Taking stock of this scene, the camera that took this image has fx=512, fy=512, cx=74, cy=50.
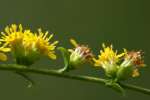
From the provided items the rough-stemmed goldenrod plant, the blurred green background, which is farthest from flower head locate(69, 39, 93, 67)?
the blurred green background

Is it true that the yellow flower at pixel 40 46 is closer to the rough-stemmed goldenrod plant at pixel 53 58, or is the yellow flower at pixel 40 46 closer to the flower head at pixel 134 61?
the rough-stemmed goldenrod plant at pixel 53 58

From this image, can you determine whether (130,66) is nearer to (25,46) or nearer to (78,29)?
(25,46)

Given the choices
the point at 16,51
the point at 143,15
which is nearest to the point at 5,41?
the point at 16,51

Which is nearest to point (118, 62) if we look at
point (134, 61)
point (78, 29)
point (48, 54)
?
point (134, 61)

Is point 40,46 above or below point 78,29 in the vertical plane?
below

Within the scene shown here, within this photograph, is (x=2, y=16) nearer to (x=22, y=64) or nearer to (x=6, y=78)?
(x=6, y=78)

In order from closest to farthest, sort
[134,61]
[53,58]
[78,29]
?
1. [53,58]
2. [134,61]
3. [78,29]

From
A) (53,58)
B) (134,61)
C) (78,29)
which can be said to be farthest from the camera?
(78,29)

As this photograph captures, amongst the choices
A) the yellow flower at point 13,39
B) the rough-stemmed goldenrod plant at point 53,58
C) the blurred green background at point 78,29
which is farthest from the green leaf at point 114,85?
the blurred green background at point 78,29
